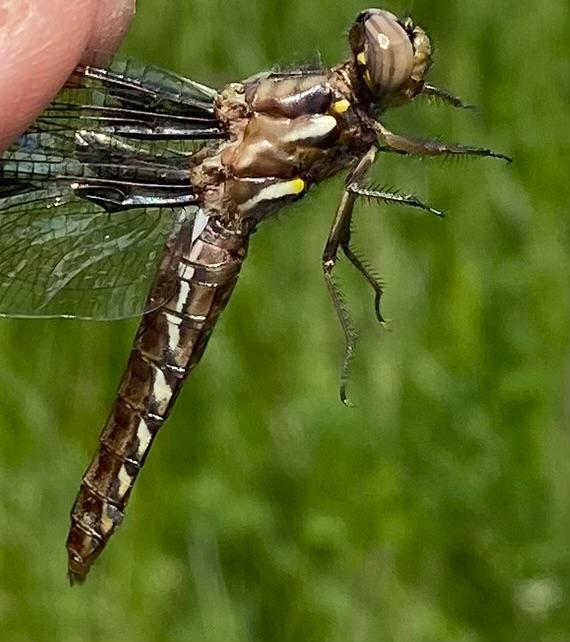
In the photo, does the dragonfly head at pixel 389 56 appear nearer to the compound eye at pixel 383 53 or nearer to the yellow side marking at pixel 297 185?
the compound eye at pixel 383 53

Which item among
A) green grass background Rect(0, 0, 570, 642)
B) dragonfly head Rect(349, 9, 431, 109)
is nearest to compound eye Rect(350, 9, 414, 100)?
dragonfly head Rect(349, 9, 431, 109)

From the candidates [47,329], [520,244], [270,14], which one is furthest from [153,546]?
[270,14]

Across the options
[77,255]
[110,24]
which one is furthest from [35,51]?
[77,255]

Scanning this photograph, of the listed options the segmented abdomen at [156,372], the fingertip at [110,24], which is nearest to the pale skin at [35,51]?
the fingertip at [110,24]

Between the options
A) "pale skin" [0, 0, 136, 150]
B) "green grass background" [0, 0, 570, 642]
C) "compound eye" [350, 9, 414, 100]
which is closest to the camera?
"pale skin" [0, 0, 136, 150]

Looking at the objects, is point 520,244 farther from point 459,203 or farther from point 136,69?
point 136,69

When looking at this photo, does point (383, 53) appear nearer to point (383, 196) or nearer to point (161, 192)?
point (383, 196)

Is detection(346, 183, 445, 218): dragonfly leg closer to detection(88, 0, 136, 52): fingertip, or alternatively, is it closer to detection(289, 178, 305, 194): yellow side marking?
detection(289, 178, 305, 194): yellow side marking

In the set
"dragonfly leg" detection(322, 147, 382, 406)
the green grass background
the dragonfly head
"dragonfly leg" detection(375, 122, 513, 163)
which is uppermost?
the dragonfly head
